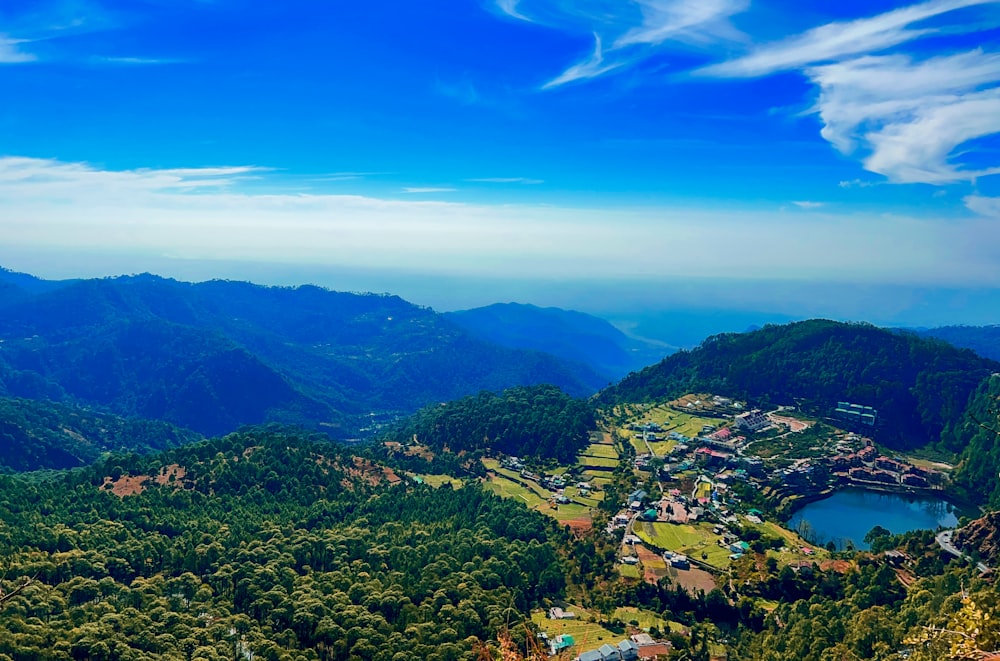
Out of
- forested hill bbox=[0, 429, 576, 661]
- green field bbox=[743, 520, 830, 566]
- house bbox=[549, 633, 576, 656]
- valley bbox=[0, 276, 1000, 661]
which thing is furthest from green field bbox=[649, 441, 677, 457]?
house bbox=[549, 633, 576, 656]

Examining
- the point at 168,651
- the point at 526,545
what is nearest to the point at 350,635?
the point at 168,651

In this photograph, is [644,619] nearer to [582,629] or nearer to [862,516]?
[582,629]

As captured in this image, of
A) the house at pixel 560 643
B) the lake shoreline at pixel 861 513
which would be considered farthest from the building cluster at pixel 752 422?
the house at pixel 560 643

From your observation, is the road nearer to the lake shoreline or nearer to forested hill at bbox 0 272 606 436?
the lake shoreline

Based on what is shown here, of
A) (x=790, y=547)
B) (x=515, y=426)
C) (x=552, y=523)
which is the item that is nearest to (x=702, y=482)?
(x=790, y=547)

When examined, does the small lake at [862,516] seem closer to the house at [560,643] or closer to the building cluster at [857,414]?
the building cluster at [857,414]

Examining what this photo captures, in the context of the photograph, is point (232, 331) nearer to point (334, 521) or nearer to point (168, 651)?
point (334, 521)
